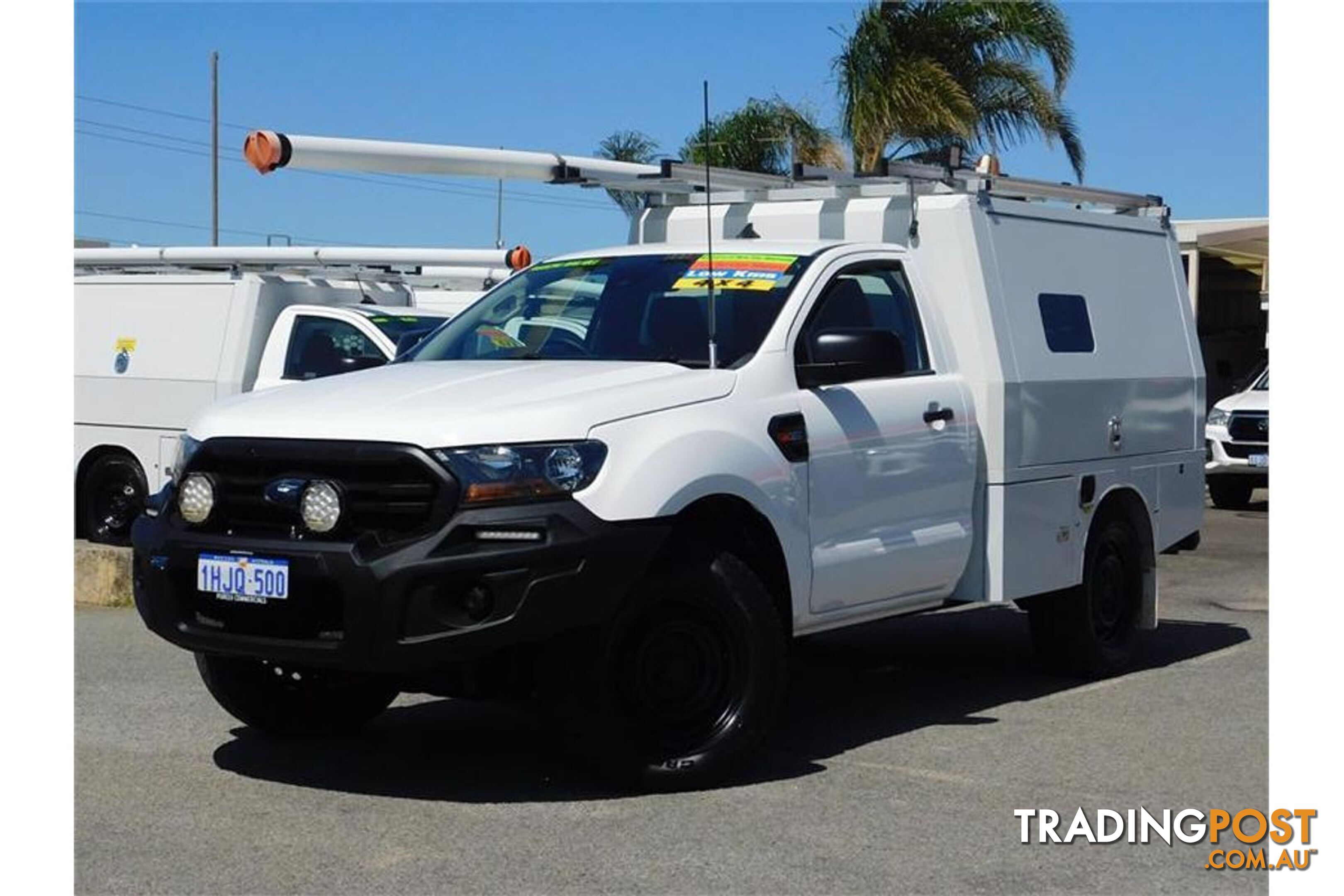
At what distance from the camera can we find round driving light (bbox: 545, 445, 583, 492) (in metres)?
6.06

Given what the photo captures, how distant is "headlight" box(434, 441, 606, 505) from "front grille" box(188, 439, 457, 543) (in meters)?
0.06

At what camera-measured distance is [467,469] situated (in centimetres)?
598

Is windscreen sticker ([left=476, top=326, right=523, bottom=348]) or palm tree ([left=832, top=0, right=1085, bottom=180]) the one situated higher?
palm tree ([left=832, top=0, right=1085, bottom=180])

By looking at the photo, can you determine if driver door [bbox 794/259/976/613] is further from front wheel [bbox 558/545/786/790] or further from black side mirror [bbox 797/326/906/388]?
front wheel [bbox 558/545/786/790]

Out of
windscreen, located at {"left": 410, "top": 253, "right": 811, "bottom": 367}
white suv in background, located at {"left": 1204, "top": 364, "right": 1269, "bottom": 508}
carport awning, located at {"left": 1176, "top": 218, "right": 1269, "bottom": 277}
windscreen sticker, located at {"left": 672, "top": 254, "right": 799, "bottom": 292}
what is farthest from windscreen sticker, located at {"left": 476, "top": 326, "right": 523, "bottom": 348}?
carport awning, located at {"left": 1176, "top": 218, "right": 1269, "bottom": 277}

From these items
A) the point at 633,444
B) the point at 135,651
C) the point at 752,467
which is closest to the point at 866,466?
the point at 752,467

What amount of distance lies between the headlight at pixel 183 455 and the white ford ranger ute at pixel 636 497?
19mm

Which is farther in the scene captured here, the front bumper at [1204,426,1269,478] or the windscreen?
the front bumper at [1204,426,1269,478]

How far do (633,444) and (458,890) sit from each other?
1.64m

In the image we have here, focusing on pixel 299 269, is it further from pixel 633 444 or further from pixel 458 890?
pixel 458 890

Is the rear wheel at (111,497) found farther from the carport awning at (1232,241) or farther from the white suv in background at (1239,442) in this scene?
the carport awning at (1232,241)

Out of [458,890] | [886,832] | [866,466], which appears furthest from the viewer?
[866,466]

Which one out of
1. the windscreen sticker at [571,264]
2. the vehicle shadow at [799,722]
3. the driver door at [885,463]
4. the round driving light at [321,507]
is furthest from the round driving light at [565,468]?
the windscreen sticker at [571,264]

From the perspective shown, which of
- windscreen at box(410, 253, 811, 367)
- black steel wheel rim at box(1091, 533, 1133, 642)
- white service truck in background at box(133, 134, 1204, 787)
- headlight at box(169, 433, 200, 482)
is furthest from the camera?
black steel wheel rim at box(1091, 533, 1133, 642)
